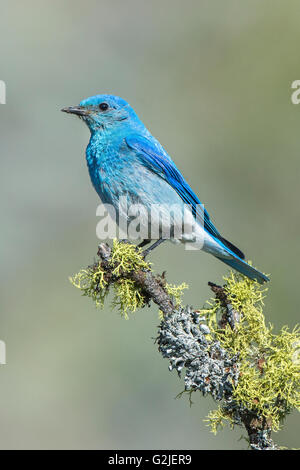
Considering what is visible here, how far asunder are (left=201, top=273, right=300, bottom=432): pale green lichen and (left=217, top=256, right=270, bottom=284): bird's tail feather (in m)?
0.67

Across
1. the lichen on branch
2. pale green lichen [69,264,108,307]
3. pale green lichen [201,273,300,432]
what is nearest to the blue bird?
pale green lichen [69,264,108,307]

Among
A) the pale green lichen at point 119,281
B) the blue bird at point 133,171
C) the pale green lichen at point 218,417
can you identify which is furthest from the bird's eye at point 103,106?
the pale green lichen at point 218,417

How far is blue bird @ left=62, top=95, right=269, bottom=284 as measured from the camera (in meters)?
5.42

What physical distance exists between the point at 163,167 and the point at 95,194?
10.8 ft

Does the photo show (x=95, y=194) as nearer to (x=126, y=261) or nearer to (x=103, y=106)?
(x=103, y=106)

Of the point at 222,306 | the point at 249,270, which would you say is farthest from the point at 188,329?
the point at 249,270

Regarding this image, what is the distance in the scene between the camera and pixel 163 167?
5762 mm

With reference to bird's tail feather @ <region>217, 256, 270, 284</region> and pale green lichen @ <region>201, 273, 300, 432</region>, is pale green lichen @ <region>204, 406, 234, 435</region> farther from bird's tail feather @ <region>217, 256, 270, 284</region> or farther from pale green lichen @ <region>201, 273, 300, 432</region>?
bird's tail feather @ <region>217, 256, 270, 284</region>

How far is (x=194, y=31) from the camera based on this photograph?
34.4 ft

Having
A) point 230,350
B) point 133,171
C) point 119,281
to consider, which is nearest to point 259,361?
point 230,350

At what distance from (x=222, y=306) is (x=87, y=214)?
17.2 ft

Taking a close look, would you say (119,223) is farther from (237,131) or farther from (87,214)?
(237,131)

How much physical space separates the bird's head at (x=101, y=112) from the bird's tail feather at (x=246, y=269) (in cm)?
163

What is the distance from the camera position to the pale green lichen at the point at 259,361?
311 centimetres
